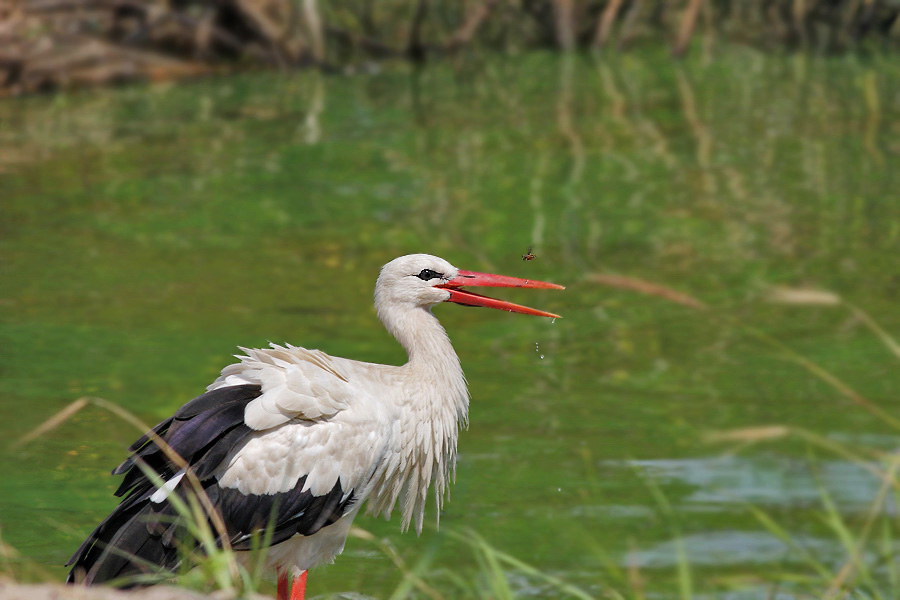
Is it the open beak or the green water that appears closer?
the open beak

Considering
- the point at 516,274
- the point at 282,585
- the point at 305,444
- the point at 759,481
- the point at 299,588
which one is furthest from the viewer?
the point at 516,274

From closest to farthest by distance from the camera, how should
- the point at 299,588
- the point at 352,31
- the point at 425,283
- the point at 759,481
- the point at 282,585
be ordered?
the point at 299,588 < the point at 282,585 < the point at 425,283 < the point at 759,481 < the point at 352,31

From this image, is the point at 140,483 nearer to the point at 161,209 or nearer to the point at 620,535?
the point at 620,535

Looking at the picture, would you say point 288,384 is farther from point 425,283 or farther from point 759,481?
point 759,481

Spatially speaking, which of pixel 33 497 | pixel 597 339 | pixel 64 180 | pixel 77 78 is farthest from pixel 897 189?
pixel 77 78

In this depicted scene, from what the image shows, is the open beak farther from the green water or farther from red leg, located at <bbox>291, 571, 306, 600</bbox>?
red leg, located at <bbox>291, 571, 306, 600</bbox>

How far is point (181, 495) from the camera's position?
14.7ft

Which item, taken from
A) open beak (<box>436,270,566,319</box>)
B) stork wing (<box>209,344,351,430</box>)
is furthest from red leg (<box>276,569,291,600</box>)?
open beak (<box>436,270,566,319</box>)

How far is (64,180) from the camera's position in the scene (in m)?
12.5

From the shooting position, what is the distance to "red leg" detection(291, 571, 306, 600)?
189 inches

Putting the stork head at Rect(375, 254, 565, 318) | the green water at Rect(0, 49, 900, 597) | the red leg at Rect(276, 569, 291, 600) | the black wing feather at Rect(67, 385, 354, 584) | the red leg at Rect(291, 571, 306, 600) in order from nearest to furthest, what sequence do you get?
1. the black wing feather at Rect(67, 385, 354, 584)
2. the red leg at Rect(291, 571, 306, 600)
3. the red leg at Rect(276, 569, 291, 600)
4. the stork head at Rect(375, 254, 565, 318)
5. the green water at Rect(0, 49, 900, 597)

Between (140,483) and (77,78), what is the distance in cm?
1420

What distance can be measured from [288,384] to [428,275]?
788 millimetres

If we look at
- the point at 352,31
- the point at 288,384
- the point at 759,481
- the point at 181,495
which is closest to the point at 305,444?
the point at 288,384
